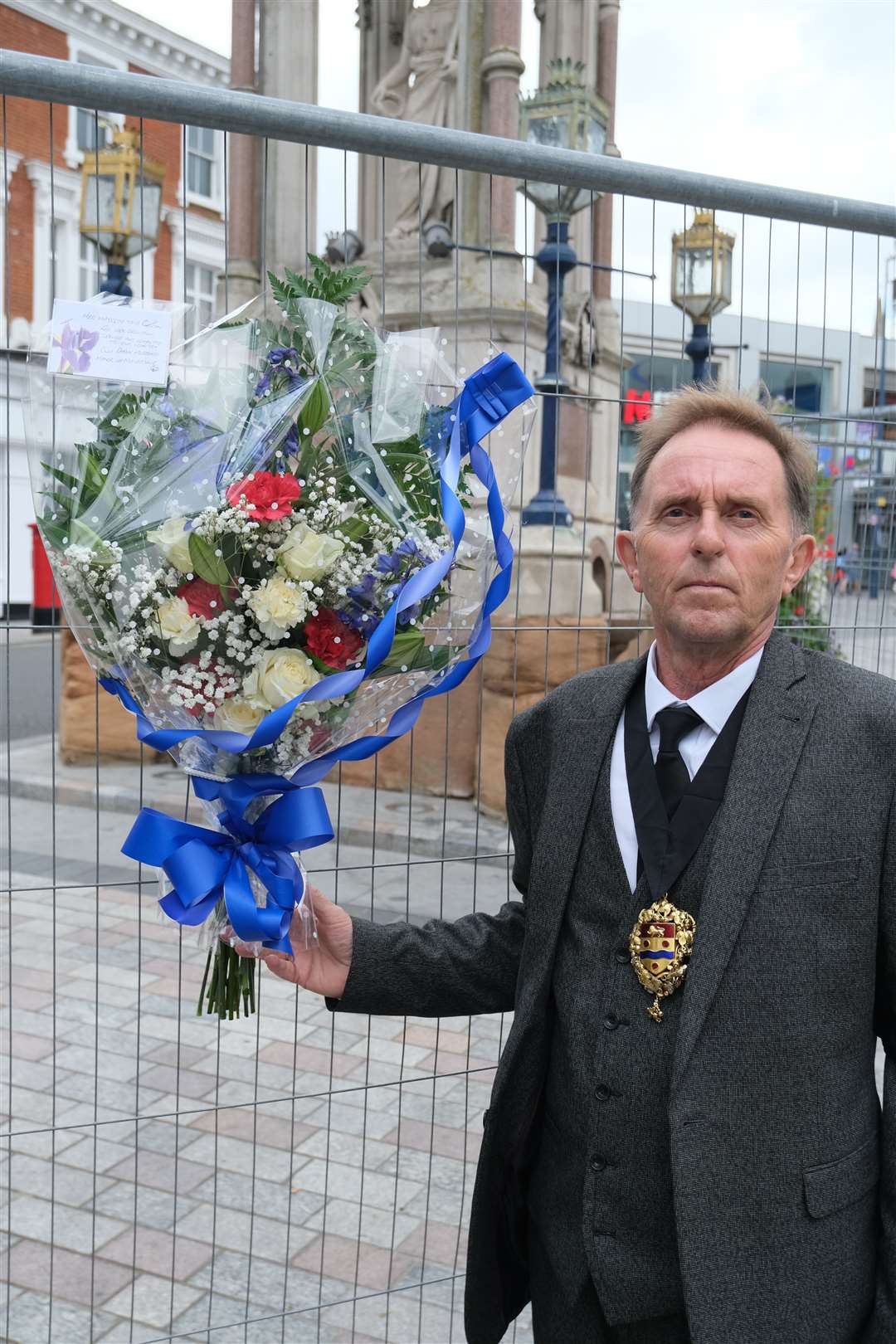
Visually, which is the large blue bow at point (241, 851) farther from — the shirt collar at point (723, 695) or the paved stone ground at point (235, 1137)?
the shirt collar at point (723, 695)

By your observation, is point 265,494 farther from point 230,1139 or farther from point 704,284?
point 704,284

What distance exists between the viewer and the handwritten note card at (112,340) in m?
1.73

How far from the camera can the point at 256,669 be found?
1.57 meters

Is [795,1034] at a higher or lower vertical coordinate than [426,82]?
lower

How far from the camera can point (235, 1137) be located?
381 centimetres

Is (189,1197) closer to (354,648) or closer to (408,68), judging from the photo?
(354,648)

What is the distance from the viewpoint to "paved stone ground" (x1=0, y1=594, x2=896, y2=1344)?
9.47 ft

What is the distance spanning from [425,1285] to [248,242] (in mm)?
8129

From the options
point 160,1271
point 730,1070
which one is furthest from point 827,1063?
point 160,1271

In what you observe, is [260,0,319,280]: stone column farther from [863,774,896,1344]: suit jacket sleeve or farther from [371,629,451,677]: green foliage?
[863,774,896,1344]: suit jacket sleeve

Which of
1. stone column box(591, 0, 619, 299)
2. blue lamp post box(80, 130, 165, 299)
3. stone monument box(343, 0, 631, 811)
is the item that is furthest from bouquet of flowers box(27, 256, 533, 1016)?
stone column box(591, 0, 619, 299)

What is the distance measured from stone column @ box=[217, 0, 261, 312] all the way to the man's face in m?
7.49

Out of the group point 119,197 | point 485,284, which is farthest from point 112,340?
point 119,197

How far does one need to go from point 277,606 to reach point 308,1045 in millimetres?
3343
